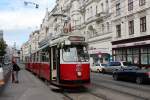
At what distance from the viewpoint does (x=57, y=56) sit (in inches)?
880

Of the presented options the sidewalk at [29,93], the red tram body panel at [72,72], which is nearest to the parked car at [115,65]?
the sidewalk at [29,93]

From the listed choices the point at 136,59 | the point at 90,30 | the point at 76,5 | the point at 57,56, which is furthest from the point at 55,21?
the point at 57,56

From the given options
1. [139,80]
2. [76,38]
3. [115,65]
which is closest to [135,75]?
[139,80]

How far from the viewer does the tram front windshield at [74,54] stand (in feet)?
71.5

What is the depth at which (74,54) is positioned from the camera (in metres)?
21.8

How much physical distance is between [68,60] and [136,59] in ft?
100

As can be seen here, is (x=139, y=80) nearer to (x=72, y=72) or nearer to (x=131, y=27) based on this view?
(x=72, y=72)

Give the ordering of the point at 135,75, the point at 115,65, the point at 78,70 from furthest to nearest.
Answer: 1. the point at 115,65
2. the point at 135,75
3. the point at 78,70

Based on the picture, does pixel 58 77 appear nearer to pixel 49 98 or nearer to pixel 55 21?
pixel 49 98

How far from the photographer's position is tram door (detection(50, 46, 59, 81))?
2244 cm

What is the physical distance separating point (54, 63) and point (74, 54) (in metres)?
1.99

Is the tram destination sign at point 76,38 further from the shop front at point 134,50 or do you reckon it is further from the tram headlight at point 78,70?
the shop front at point 134,50

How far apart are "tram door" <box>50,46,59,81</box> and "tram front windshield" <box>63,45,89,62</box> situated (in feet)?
2.33

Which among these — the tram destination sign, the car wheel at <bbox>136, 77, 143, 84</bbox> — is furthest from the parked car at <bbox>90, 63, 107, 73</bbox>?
the tram destination sign
